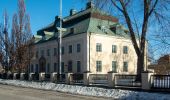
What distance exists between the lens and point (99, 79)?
92.6ft

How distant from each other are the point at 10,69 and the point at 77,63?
10217mm

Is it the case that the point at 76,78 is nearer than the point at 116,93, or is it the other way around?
the point at 116,93

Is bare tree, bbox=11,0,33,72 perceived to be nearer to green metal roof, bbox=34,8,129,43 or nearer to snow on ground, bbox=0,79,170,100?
green metal roof, bbox=34,8,129,43

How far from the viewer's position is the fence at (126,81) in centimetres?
2422

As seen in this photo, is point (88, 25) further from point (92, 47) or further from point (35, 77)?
point (35, 77)

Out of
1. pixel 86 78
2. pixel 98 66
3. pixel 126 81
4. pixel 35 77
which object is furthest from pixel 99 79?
pixel 98 66

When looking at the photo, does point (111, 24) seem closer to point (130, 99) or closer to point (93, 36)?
point (93, 36)

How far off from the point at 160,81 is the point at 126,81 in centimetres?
357

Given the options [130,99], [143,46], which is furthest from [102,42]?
[130,99]

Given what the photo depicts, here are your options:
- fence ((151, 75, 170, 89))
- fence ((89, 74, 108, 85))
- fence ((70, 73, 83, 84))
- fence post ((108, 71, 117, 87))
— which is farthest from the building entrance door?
fence ((151, 75, 170, 89))

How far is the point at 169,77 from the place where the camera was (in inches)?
831

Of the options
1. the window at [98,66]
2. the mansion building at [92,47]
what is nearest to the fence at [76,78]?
the mansion building at [92,47]

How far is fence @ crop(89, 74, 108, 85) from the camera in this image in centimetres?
2754

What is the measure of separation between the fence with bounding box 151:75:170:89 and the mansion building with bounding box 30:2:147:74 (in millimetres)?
24916
